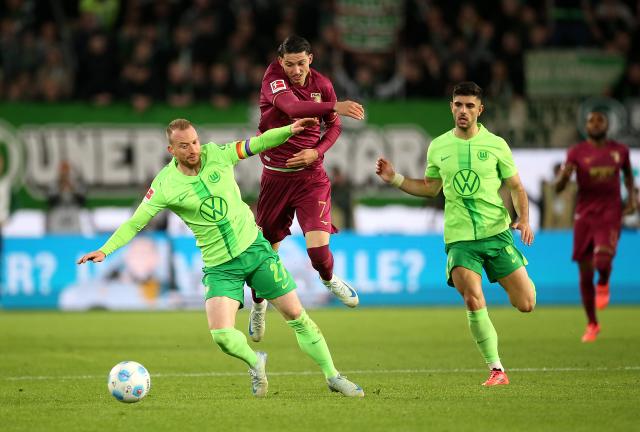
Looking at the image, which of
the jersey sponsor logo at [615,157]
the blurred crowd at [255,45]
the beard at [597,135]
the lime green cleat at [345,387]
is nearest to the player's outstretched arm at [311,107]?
the lime green cleat at [345,387]

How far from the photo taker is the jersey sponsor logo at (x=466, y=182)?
9992mm

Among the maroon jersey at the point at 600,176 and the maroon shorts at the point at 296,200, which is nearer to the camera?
the maroon shorts at the point at 296,200

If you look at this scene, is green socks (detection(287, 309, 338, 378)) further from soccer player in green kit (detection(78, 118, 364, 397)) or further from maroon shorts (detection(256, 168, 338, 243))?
maroon shorts (detection(256, 168, 338, 243))

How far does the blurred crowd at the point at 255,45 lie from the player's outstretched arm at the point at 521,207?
12497 mm

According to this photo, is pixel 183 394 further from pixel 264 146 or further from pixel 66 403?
pixel 264 146

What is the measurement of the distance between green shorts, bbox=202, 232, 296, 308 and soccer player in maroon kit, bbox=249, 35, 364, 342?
54.9 inches

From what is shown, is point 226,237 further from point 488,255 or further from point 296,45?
point 488,255

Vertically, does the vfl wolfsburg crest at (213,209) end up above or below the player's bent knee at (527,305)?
above

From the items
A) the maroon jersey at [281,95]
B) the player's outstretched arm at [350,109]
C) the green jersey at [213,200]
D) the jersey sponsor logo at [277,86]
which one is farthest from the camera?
the maroon jersey at [281,95]

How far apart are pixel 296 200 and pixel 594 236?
15.6ft

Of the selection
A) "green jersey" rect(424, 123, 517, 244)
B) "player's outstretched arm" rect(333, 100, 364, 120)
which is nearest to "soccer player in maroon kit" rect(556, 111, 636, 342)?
"green jersey" rect(424, 123, 517, 244)

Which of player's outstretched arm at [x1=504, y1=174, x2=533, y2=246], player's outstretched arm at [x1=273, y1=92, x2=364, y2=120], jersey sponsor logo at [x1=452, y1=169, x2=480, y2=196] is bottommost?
player's outstretched arm at [x1=504, y1=174, x2=533, y2=246]

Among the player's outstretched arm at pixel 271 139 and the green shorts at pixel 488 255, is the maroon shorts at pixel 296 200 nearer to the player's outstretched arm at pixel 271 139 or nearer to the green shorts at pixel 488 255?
the green shorts at pixel 488 255

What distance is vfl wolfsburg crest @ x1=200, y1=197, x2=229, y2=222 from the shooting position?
29.6 feet
